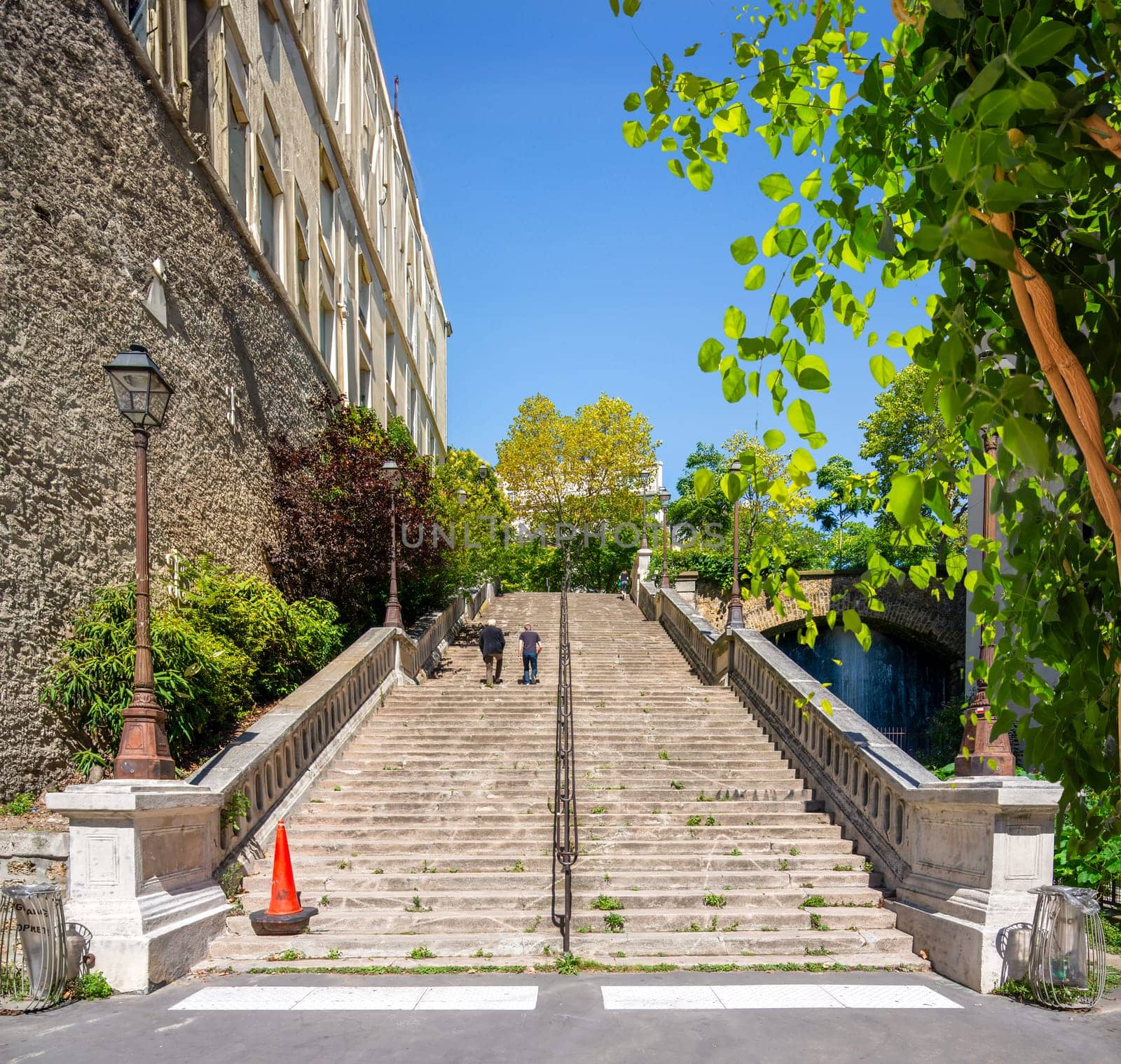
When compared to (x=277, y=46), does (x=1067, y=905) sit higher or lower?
lower

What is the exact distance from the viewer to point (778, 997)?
7.27m

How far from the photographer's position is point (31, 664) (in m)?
9.77

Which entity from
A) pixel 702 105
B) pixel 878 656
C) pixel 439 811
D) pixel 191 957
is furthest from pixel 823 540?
pixel 702 105

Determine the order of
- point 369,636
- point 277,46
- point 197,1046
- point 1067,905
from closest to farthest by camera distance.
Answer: point 197,1046
point 1067,905
point 369,636
point 277,46

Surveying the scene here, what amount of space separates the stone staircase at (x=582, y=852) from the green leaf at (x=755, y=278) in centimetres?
714

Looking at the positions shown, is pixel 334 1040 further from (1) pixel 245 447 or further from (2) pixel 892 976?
(1) pixel 245 447

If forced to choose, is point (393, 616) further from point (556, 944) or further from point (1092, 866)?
point (1092, 866)

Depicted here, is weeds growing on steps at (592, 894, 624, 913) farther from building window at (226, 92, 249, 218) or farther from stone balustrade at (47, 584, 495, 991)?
building window at (226, 92, 249, 218)

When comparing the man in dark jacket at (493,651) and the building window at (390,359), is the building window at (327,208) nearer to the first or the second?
the building window at (390,359)

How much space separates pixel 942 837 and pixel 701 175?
7.39 metres

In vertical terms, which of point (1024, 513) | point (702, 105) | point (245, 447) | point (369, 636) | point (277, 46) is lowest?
point (369, 636)

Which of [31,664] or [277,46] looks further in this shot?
[277,46]

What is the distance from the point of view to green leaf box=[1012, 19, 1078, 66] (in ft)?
5.65

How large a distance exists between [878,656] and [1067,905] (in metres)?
23.0
